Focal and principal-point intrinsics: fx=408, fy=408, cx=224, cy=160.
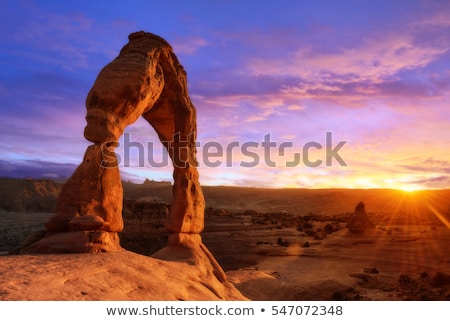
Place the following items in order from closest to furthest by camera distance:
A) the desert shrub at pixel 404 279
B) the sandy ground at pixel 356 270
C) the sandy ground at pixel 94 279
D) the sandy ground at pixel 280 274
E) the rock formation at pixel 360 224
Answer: the sandy ground at pixel 94 279 < the sandy ground at pixel 280 274 < the sandy ground at pixel 356 270 < the desert shrub at pixel 404 279 < the rock formation at pixel 360 224

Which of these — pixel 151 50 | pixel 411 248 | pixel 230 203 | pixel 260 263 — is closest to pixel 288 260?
pixel 260 263

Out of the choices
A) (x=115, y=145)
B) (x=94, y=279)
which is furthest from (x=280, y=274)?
(x=94, y=279)

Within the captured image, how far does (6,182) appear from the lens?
5322 cm

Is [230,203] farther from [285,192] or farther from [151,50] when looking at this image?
[151,50]

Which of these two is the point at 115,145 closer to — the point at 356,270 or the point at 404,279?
the point at 404,279

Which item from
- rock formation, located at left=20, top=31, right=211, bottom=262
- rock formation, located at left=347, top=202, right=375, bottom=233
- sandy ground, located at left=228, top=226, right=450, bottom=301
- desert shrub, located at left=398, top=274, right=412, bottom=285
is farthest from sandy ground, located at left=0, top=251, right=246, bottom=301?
rock formation, located at left=347, top=202, right=375, bottom=233

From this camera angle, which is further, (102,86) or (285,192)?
(285,192)

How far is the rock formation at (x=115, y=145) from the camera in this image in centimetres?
731

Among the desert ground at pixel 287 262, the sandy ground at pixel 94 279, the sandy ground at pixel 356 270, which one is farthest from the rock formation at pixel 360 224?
the sandy ground at pixel 94 279

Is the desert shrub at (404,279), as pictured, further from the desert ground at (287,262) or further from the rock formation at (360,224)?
the rock formation at (360,224)

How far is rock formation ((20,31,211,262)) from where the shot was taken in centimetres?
731

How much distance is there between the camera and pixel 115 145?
26.6ft
